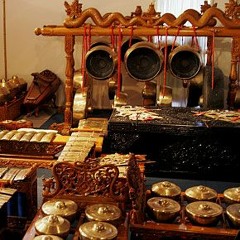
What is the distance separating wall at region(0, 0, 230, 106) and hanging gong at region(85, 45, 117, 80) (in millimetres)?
2045

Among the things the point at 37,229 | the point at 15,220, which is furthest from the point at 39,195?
the point at 37,229

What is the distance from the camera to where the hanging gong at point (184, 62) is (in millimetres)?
4676

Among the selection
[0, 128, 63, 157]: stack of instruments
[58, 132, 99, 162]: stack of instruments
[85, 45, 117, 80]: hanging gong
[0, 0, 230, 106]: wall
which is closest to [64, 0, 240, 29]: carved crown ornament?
[85, 45, 117, 80]: hanging gong

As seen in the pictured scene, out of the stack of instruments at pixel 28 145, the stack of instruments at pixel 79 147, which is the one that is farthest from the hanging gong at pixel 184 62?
the stack of instruments at pixel 28 145

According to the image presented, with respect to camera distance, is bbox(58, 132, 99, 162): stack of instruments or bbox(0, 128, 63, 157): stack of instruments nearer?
bbox(58, 132, 99, 162): stack of instruments

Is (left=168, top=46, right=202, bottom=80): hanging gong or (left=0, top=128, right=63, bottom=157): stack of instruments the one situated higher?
(left=168, top=46, right=202, bottom=80): hanging gong

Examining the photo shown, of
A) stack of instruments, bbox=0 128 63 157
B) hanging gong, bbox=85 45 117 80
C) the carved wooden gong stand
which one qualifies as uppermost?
the carved wooden gong stand

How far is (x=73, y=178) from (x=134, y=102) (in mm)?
4250

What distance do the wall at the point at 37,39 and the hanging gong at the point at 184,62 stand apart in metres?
2.15

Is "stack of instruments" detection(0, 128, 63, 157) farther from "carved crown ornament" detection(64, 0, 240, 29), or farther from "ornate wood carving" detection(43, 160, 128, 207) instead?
"carved crown ornament" detection(64, 0, 240, 29)

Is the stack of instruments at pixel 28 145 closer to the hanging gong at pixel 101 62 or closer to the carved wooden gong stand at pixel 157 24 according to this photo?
the carved wooden gong stand at pixel 157 24

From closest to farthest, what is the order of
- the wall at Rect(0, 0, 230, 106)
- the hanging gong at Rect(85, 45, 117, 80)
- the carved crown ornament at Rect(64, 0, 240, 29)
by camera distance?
the carved crown ornament at Rect(64, 0, 240, 29)
the hanging gong at Rect(85, 45, 117, 80)
the wall at Rect(0, 0, 230, 106)

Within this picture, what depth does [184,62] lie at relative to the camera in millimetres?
4793

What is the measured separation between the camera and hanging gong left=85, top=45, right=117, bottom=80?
15.9 feet
